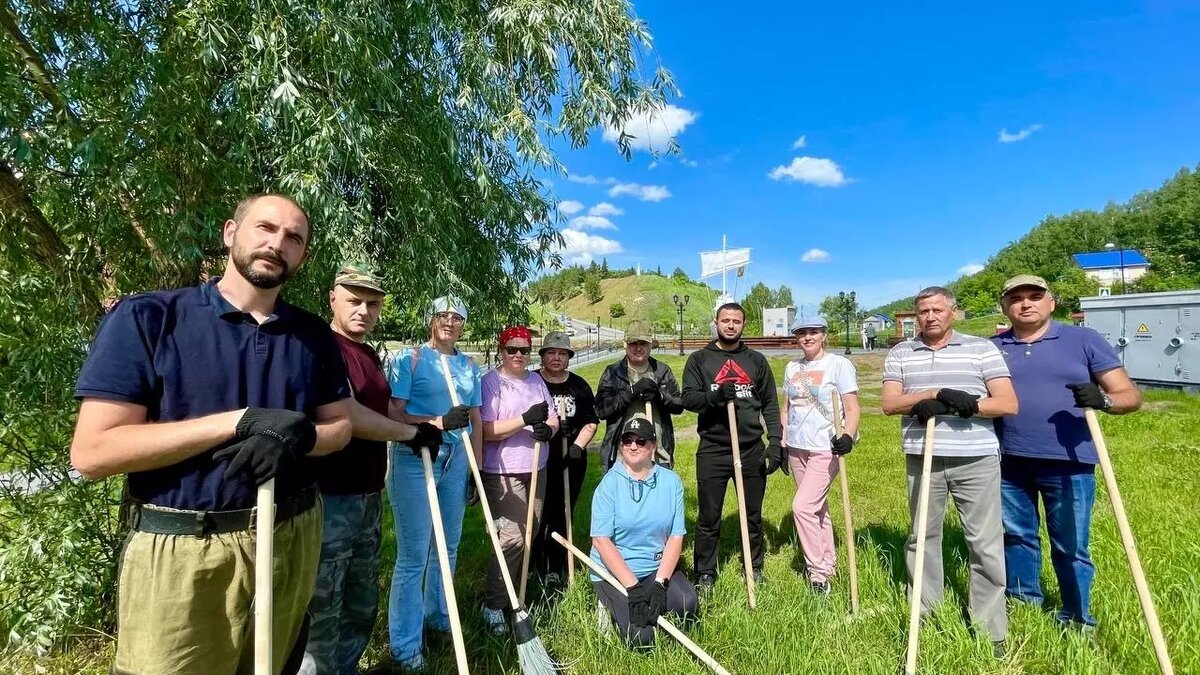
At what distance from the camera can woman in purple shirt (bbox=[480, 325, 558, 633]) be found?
12.7 ft

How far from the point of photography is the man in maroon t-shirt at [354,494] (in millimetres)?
2592

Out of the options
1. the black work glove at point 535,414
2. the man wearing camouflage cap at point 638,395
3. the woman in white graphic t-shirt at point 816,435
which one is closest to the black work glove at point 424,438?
the black work glove at point 535,414

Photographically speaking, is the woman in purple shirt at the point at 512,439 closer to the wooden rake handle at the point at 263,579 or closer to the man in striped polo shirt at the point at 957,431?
the wooden rake handle at the point at 263,579

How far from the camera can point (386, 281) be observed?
3.81 metres

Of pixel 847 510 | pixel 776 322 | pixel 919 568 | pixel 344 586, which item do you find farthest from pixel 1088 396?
pixel 776 322

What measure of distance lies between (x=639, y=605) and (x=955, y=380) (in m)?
2.42

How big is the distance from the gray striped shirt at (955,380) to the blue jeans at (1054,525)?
1.27 ft

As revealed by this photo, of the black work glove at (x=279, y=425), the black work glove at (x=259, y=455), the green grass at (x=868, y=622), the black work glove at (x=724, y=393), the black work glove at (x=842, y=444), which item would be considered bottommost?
the green grass at (x=868, y=622)

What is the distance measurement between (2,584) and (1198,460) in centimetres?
1180

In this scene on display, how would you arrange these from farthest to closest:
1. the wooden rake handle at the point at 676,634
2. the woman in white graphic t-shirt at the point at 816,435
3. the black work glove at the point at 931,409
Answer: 1. the woman in white graphic t-shirt at the point at 816,435
2. the black work glove at the point at 931,409
3. the wooden rake handle at the point at 676,634

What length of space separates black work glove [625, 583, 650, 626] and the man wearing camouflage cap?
1264 mm

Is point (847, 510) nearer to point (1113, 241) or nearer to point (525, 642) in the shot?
point (525, 642)

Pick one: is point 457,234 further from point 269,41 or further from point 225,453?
A: point 225,453

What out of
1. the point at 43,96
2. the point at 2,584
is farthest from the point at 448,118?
the point at 2,584
